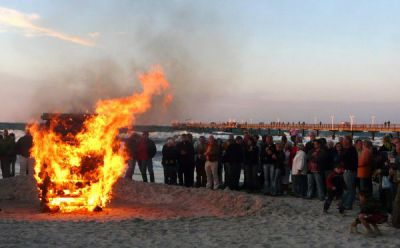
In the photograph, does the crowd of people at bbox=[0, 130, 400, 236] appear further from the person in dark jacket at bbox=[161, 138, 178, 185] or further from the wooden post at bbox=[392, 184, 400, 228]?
the wooden post at bbox=[392, 184, 400, 228]

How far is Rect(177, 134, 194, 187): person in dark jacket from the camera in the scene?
17203 millimetres

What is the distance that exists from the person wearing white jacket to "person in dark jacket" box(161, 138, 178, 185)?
388 centimetres

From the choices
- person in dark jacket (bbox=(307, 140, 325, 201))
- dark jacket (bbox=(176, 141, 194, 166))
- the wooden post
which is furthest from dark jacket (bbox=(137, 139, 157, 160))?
the wooden post

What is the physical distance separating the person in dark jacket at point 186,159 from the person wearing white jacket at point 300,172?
3.31 m

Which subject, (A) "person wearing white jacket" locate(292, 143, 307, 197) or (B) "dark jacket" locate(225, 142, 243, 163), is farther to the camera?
(B) "dark jacket" locate(225, 142, 243, 163)

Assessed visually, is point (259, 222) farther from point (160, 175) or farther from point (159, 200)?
point (160, 175)

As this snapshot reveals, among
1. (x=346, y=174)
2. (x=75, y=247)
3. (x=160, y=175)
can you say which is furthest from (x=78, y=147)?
(x=160, y=175)

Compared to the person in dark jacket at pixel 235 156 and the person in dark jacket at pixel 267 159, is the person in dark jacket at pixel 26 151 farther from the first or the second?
the person in dark jacket at pixel 267 159

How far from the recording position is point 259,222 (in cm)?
1150

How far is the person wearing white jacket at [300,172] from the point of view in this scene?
1539 cm

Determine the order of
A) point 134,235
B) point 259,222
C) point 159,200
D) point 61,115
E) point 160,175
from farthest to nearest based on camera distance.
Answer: point 160,175, point 159,200, point 61,115, point 259,222, point 134,235

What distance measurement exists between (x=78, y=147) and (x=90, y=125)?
0.58 m

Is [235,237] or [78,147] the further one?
[78,147]

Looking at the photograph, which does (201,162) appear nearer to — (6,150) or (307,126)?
(6,150)
